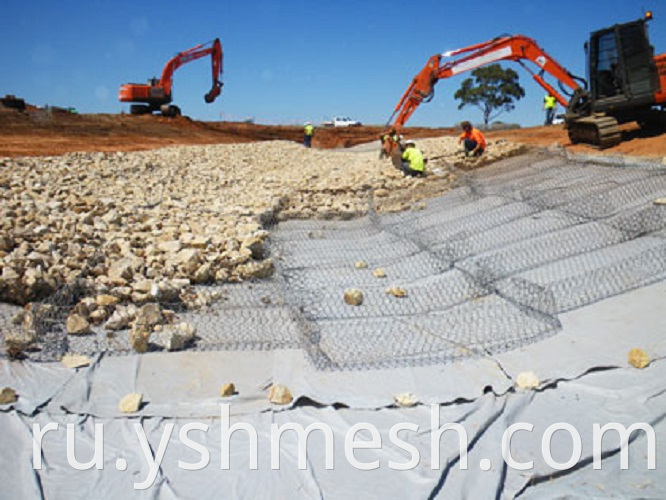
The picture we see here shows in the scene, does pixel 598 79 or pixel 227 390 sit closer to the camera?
pixel 227 390

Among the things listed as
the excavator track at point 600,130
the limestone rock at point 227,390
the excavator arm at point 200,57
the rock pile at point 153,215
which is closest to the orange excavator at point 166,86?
the excavator arm at point 200,57

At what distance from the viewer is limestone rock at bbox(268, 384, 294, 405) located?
3.43 m

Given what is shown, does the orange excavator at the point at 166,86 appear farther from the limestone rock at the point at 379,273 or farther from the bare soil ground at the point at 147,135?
the limestone rock at the point at 379,273

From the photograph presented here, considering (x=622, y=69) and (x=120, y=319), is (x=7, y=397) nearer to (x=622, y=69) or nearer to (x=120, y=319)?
(x=120, y=319)

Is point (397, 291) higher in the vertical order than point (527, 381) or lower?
higher

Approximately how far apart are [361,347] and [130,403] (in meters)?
1.75

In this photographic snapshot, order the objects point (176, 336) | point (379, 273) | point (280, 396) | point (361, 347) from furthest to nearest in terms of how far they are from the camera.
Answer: point (379, 273)
point (361, 347)
point (176, 336)
point (280, 396)

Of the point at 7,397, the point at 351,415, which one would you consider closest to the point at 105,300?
the point at 7,397

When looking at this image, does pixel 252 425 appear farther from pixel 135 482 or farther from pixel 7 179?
pixel 7 179

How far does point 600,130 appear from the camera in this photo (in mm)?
10961

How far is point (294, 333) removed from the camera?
4531 mm

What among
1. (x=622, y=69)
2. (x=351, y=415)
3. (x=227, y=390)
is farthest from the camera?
(x=622, y=69)

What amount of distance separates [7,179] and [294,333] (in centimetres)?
662

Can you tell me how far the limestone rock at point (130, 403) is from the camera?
3.38 m
